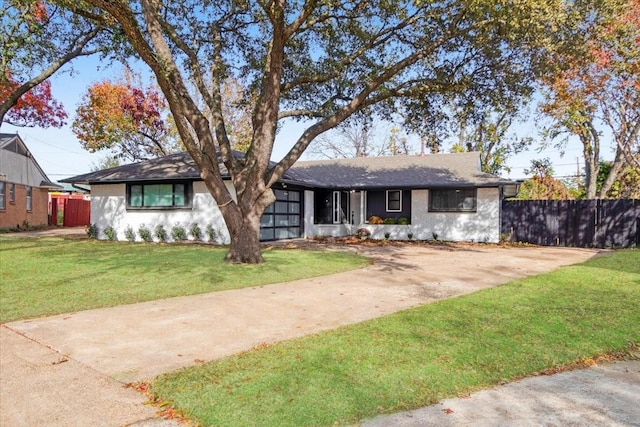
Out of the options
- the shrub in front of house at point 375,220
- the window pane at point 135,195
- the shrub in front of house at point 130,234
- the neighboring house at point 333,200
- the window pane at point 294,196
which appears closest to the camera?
the neighboring house at point 333,200

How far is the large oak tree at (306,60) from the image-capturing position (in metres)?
8.81

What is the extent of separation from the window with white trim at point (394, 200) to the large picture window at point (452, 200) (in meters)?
1.65

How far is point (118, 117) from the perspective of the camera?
25.8 m

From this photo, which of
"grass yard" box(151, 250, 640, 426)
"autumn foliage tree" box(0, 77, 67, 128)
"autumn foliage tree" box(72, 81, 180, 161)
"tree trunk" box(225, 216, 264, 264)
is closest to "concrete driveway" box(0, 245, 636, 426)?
"grass yard" box(151, 250, 640, 426)

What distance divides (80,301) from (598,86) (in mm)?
18384

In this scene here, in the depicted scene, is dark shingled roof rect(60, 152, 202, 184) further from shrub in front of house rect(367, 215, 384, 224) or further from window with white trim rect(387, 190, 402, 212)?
window with white trim rect(387, 190, 402, 212)

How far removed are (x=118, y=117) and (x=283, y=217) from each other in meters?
14.7

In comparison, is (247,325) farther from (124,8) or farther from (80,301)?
(124,8)

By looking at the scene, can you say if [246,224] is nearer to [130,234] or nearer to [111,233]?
[130,234]

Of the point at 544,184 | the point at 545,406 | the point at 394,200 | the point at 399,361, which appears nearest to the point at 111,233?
the point at 394,200

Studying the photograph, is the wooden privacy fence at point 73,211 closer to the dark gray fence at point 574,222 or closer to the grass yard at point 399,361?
the dark gray fence at point 574,222

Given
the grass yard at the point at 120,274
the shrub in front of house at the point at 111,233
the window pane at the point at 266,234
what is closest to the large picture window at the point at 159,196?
the shrub in front of house at the point at 111,233

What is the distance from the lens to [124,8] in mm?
7828

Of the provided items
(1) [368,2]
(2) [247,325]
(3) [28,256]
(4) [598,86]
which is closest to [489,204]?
(4) [598,86]
